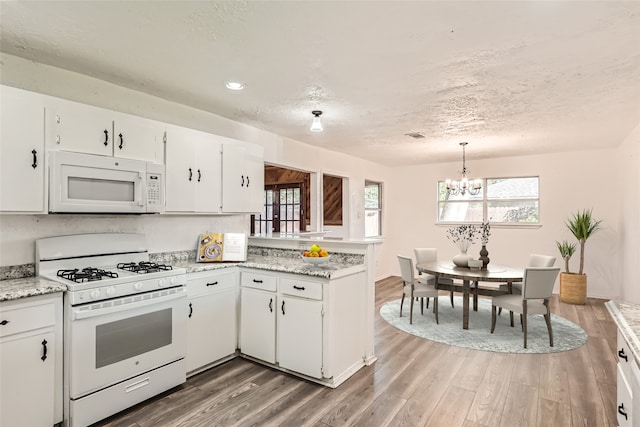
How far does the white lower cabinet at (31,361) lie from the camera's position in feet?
6.31

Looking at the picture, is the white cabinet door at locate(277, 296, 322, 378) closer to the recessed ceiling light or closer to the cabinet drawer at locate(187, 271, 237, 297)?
the cabinet drawer at locate(187, 271, 237, 297)

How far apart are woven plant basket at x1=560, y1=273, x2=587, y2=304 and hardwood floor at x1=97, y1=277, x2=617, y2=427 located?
80.4 inches

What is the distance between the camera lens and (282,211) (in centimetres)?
716

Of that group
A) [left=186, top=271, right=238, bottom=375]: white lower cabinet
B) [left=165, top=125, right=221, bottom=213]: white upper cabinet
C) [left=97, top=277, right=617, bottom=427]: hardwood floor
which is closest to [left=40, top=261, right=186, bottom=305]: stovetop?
[left=186, top=271, right=238, bottom=375]: white lower cabinet

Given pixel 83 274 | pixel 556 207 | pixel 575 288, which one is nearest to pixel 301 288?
pixel 83 274

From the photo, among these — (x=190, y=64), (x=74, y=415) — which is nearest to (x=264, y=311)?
(x=74, y=415)

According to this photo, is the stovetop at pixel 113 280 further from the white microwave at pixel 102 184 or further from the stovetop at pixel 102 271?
the white microwave at pixel 102 184

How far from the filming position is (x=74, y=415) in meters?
2.12

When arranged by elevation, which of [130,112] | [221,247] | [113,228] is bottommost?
[221,247]

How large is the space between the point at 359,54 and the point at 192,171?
1842mm

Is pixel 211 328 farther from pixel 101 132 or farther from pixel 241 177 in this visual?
pixel 101 132

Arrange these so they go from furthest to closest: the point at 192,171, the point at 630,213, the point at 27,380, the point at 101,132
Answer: the point at 630,213, the point at 192,171, the point at 101,132, the point at 27,380

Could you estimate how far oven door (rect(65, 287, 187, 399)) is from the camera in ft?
7.03

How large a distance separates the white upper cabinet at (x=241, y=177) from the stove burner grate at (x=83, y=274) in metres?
1.28
